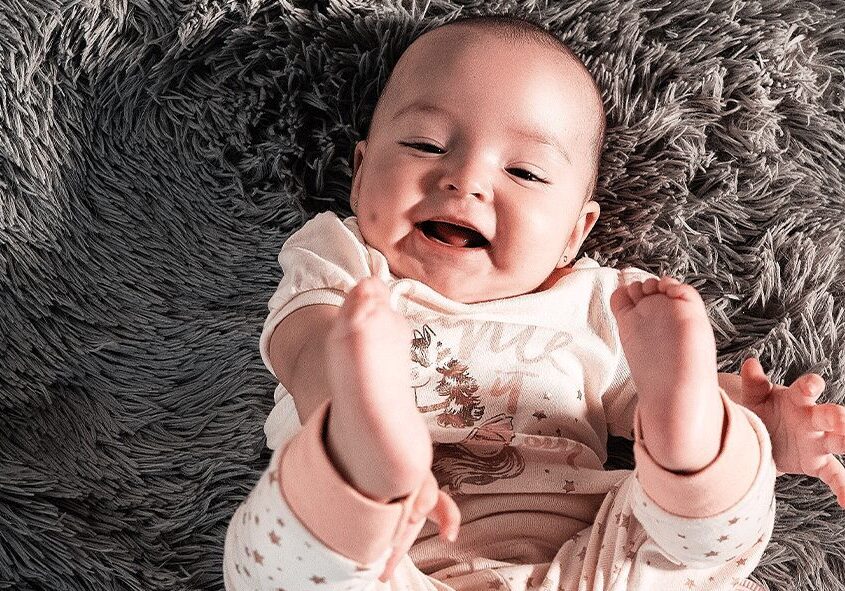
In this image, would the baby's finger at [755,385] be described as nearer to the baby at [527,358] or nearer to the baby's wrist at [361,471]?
the baby at [527,358]

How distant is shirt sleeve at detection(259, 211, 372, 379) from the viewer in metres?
1.26

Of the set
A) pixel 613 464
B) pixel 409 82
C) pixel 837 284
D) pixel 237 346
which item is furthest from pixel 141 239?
pixel 837 284

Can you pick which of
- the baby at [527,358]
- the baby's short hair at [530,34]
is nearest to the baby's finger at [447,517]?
the baby at [527,358]

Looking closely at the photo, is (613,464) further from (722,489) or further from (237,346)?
(237,346)

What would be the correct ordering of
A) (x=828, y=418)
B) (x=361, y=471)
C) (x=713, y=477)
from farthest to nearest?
(x=828, y=418), (x=713, y=477), (x=361, y=471)

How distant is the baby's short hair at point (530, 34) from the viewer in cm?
142

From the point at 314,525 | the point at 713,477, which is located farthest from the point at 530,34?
the point at 314,525

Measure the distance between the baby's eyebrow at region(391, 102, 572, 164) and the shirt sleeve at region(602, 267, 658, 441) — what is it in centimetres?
20

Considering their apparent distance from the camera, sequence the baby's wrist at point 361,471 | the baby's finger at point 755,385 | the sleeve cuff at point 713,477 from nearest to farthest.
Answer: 1. the baby's wrist at point 361,471
2. the sleeve cuff at point 713,477
3. the baby's finger at point 755,385

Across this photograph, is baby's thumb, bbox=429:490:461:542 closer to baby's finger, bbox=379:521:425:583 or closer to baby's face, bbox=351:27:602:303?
baby's finger, bbox=379:521:425:583

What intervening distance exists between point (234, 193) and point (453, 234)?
41cm

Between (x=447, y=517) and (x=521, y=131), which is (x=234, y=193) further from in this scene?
(x=447, y=517)

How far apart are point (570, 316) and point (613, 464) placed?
0.88 ft

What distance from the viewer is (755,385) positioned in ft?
4.42
